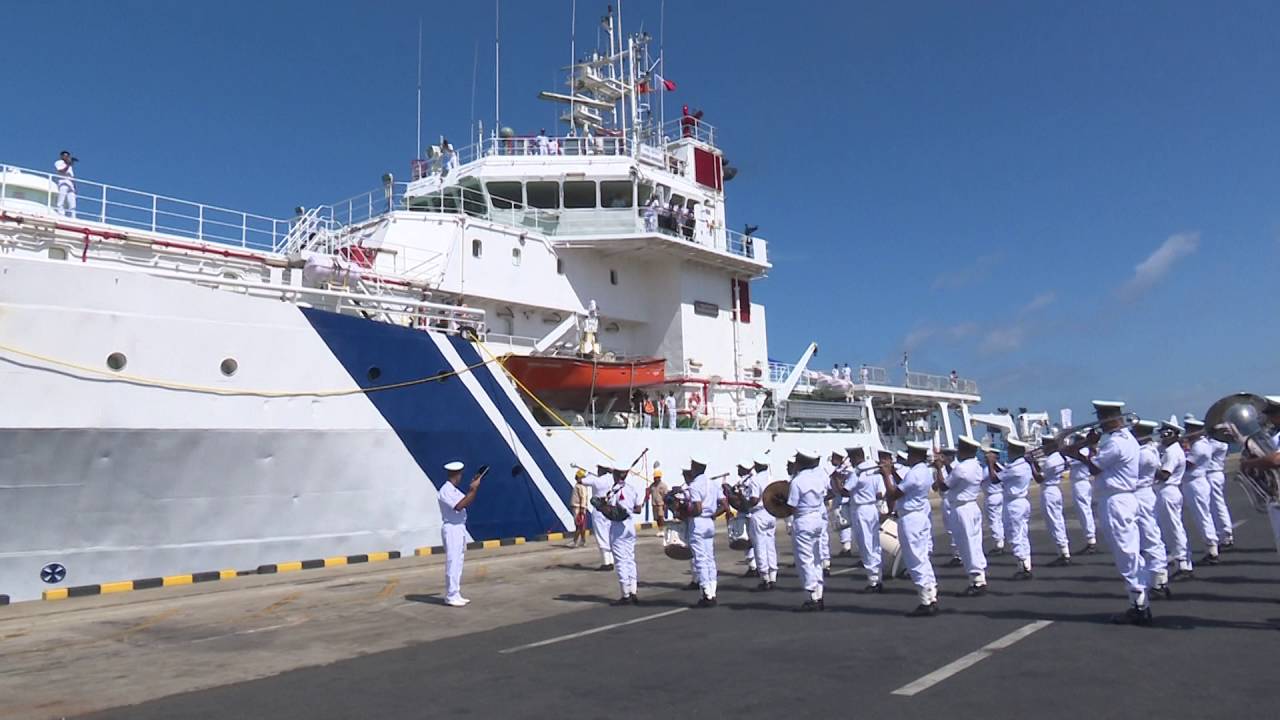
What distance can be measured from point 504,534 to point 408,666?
7.33 meters

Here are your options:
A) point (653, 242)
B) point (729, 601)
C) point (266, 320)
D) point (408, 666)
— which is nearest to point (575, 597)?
point (729, 601)

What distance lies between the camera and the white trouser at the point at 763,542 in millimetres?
9547

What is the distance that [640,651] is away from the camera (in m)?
6.39

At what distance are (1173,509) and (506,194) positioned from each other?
12204 millimetres

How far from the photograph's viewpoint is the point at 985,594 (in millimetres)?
8430

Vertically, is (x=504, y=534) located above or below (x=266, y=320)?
below

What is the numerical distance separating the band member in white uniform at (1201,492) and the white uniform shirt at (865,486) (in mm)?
3745

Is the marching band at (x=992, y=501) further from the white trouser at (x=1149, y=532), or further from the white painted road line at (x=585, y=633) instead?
the white painted road line at (x=585, y=633)

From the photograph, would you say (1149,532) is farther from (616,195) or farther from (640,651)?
(616,195)

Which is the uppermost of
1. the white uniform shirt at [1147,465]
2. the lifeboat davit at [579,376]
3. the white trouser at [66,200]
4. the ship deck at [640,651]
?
the white trouser at [66,200]

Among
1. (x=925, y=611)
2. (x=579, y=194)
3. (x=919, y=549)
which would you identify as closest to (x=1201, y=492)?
(x=919, y=549)

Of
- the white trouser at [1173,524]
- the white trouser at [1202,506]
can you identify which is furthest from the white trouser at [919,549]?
the white trouser at [1202,506]

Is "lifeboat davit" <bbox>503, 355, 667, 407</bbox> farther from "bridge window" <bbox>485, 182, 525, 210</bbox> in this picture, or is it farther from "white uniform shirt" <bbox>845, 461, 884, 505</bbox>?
"white uniform shirt" <bbox>845, 461, 884, 505</bbox>

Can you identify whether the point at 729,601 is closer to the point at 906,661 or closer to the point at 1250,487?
the point at 906,661
